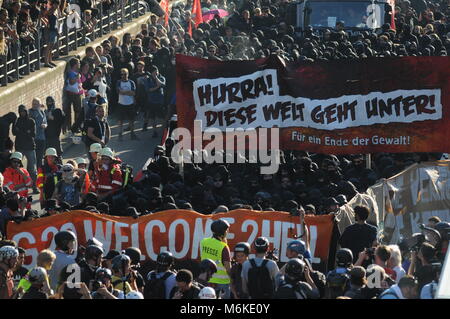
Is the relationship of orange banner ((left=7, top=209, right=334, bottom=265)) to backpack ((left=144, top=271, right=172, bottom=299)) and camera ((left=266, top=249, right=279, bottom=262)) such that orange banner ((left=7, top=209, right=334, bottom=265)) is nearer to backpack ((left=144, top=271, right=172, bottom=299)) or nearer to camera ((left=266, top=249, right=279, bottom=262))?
camera ((left=266, top=249, right=279, bottom=262))

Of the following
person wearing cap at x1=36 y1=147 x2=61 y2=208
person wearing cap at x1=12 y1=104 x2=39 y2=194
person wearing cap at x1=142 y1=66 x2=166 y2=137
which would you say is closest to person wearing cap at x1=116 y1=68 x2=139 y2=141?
person wearing cap at x1=142 y1=66 x2=166 y2=137

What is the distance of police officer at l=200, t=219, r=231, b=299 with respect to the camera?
42.2 ft

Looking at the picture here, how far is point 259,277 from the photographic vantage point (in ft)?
39.6

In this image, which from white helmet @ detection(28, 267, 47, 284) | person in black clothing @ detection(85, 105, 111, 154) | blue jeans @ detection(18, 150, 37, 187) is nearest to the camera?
white helmet @ detection(28, 267, 47, 284)

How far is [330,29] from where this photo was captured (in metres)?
28.7

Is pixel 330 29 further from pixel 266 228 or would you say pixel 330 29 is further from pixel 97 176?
pixel 266 228

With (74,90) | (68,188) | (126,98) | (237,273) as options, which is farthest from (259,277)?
(74,90)

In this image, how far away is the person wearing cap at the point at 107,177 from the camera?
671 inches

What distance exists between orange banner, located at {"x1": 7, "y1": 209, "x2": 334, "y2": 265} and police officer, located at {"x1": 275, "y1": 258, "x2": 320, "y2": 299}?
250cm

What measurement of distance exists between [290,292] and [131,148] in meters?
11.7

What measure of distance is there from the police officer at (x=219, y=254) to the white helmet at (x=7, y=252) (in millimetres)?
1880

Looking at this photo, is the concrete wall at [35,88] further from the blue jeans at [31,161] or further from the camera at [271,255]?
the camera at [271,255]
